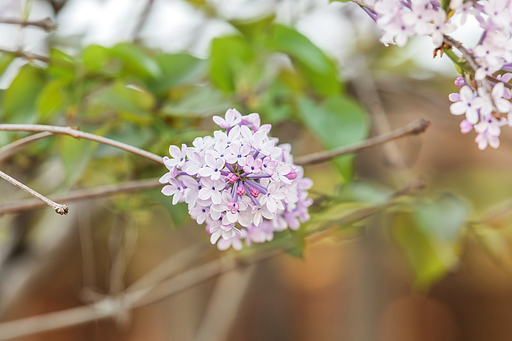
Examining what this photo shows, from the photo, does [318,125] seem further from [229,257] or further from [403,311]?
[403,311]

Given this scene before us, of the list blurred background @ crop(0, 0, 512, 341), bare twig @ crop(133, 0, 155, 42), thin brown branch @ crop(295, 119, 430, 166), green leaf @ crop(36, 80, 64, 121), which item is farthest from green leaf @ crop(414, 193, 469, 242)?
bare twig @ crop(133, 0, 155, 42)

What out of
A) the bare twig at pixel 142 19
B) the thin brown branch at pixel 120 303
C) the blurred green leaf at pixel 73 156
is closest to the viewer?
the blurred green leaf at pixel 73 156

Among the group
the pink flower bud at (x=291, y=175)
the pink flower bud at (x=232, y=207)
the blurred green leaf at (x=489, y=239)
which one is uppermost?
the pink flower bud at (x=291, y=175)

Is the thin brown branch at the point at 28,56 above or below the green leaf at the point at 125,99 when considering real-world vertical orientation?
above

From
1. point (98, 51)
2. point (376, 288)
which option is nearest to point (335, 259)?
point (376, 288)

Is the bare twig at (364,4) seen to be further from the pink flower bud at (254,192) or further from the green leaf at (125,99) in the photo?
the green leaf at (125,99)

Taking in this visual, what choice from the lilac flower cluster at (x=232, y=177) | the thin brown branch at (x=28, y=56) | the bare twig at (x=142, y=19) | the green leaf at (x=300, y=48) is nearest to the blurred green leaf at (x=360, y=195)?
the green leaf at (x=300, y=48)
